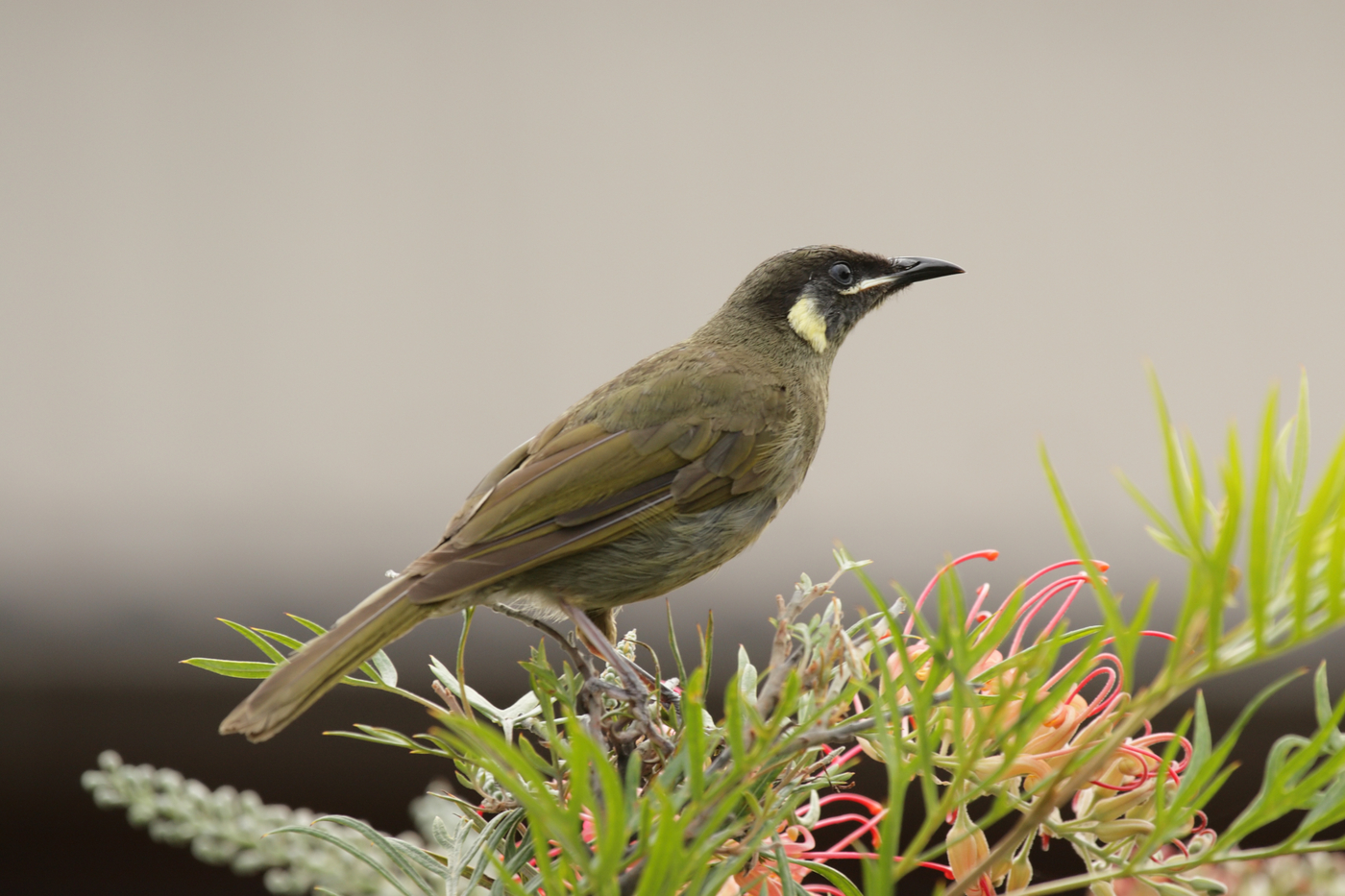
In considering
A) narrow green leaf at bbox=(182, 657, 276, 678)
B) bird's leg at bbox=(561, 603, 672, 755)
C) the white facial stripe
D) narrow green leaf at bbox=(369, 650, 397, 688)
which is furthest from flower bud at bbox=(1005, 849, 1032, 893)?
the white facial stripe

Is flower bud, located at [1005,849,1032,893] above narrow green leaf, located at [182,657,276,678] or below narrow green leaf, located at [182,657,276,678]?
below

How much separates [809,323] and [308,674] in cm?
177

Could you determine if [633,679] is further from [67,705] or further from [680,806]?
[67,705]

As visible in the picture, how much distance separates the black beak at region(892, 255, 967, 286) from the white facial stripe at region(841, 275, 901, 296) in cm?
3

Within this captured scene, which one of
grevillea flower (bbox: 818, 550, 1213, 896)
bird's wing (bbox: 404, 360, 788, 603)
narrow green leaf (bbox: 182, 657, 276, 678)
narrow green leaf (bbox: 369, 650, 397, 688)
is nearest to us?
grevillea flower (bbox: 818, 550, 1213, 896)

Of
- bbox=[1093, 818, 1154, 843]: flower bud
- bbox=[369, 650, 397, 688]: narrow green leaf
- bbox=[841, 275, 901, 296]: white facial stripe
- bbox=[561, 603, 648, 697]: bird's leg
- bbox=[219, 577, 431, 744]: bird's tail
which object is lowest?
bbox=[1093, 818, 1154, 843]: flower bud

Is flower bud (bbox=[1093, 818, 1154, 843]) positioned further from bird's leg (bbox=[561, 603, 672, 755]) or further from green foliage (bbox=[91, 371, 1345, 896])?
bird's leg (bbox=[561, 603, 672, 755])

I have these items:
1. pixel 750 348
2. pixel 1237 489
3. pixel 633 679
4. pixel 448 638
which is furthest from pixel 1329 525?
pixel 448 638

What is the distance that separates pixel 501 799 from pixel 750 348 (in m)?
1.73

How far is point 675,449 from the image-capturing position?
7.39ft

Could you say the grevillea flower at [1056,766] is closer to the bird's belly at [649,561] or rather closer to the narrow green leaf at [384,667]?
the narrow green leaf at [384,667]

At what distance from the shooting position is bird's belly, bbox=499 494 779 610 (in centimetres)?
203

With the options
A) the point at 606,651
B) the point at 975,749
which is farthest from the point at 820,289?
the point at 975,749

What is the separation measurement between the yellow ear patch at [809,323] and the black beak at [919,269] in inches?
10.0
